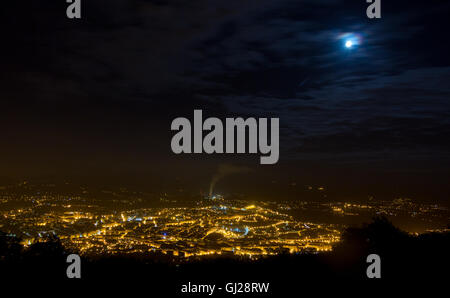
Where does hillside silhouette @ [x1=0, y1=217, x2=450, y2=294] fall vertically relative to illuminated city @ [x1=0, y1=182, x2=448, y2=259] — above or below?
above

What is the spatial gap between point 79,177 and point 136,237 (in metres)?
47.4

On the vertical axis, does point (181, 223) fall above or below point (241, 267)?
below

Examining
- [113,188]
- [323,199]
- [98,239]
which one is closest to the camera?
[98,239]

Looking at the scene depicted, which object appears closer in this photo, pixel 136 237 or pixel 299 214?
pixel 136 237

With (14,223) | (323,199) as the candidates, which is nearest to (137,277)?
(14,223)

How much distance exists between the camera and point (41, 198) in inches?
2023

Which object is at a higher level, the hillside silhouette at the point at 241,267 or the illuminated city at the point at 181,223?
the hillside silhouette at the point at 241,267

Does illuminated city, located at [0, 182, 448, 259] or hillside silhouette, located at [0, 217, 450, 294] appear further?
illuminated city, located at [0, 182, 448, 259]

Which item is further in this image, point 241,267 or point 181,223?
point 181,223

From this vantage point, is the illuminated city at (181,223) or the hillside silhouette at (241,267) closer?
the hillside silhouette at (241,267)
